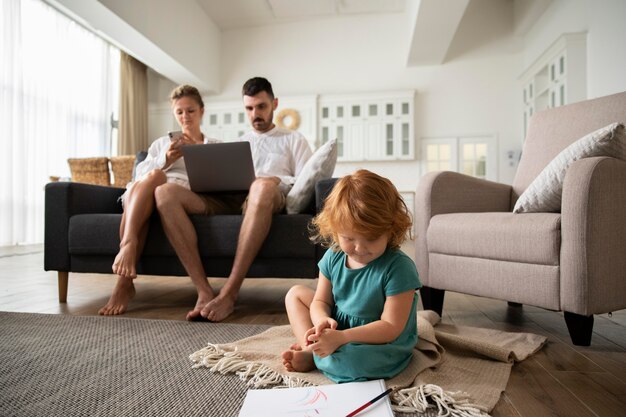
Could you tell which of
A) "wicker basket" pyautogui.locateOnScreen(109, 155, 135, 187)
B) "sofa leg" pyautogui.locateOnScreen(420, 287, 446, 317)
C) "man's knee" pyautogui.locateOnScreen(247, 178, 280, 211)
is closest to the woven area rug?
"man's knee" pyautogui.locateOnScreen(247, 178, 280, 211)

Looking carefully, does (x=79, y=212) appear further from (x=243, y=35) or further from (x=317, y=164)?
(x=243, y=35)

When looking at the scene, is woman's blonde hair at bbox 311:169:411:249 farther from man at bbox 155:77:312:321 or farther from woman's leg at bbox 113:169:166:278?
woman's leg at bbox 113:169:166:278

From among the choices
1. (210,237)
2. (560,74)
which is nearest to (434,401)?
(210,237)


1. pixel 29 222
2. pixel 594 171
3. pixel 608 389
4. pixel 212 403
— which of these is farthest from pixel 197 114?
pixel 29 222

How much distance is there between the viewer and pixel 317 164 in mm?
1759

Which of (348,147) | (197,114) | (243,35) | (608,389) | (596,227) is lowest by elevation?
(608,389)

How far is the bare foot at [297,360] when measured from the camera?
0.93m

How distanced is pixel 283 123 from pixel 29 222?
3.59 m

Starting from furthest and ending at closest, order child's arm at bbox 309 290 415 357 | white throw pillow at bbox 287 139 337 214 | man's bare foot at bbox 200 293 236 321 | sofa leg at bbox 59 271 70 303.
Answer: sofa leg at bbox 59 271 70 303 < white throw pillow at bbox 287 139 337 214 < man's bare foot at bbox 200 293 236 321 < child's arm at bbox 309 290 415 357

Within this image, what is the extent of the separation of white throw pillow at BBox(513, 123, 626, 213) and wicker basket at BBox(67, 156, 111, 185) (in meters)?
3.88

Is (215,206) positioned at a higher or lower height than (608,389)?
higher

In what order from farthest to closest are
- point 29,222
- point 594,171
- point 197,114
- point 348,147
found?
point 348,147
point 29,222
point 197,114
point 594,171

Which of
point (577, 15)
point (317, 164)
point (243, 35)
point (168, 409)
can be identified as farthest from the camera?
point (243, 35)

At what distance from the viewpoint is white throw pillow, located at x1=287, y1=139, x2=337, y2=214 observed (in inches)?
69.3
